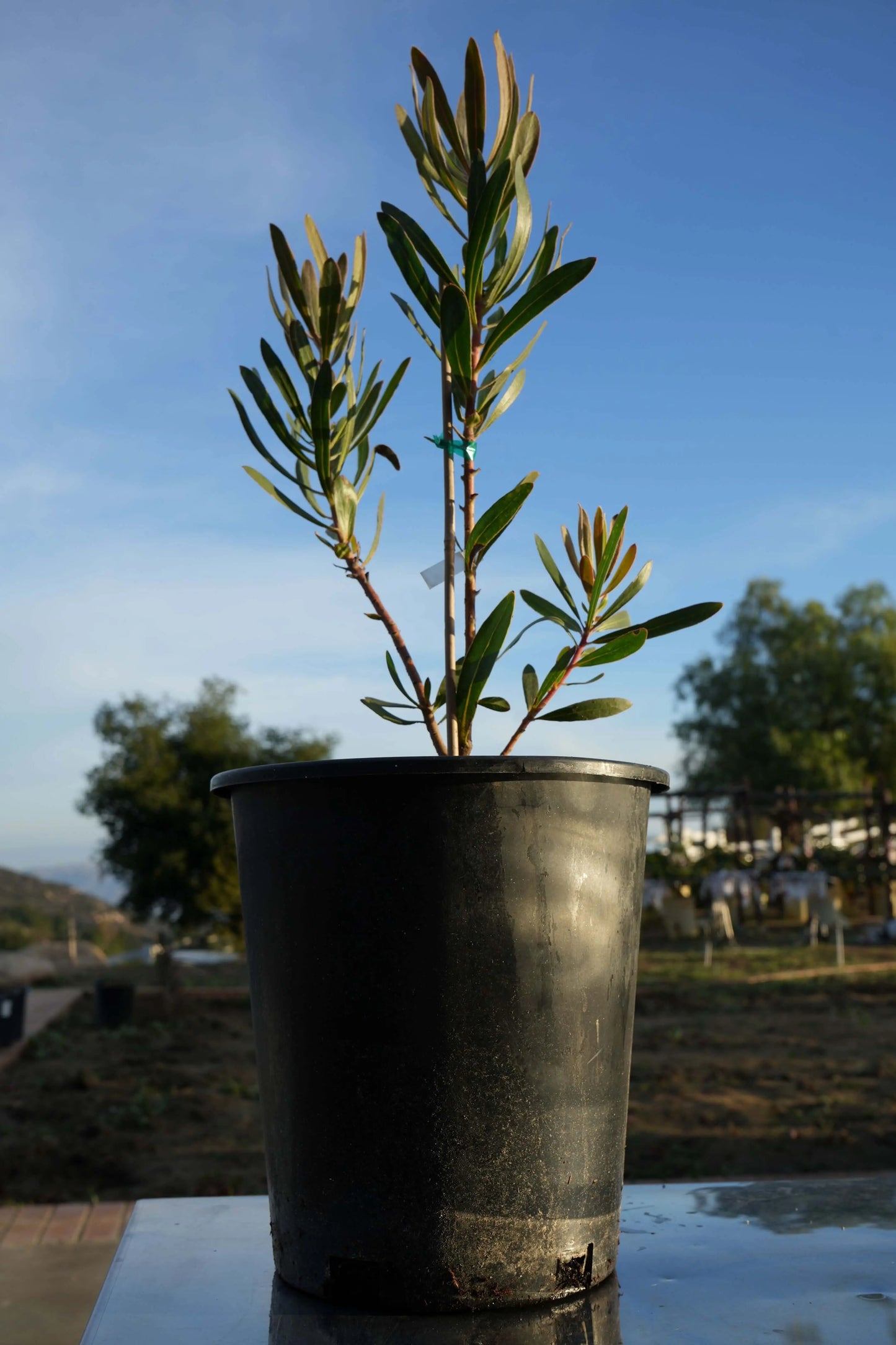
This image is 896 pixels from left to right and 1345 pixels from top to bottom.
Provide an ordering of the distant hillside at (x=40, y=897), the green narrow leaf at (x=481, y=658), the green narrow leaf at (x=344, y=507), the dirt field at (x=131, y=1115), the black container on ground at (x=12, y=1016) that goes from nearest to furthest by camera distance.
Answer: the green narrow leaf at (x=481, y=658)
the green narrow leaf at (x=344, y=507)
the dirt field at (x=131, y=1115)
the black container on ground at (x=12, y=1016)
the distant hillside at (x=40, y=897)

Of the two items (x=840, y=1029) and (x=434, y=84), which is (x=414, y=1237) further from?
(x=840, y=1029)

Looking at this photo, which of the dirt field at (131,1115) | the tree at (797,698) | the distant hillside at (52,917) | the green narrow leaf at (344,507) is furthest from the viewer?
the tree at (797,698)

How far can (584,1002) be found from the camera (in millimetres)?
900

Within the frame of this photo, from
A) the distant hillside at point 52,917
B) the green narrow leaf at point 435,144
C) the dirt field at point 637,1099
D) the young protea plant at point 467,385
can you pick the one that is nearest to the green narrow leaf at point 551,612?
the young protea plant at point 467,385

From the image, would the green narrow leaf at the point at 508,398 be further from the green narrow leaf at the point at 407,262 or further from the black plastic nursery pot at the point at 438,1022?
the black plastic nursery pot at the point at 438,1022

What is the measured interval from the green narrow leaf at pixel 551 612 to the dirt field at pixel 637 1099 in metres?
3.47

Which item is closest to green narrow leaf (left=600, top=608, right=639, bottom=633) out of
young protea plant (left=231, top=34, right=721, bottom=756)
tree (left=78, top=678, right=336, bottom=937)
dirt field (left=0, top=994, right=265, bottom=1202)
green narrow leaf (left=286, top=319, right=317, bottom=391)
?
young protea plant (left=231, top=34, right=721, bottom=756)

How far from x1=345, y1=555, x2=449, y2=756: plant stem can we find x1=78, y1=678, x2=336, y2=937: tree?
20.7ft

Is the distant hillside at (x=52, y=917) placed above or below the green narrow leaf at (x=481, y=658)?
below

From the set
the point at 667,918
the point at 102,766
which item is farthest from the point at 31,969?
the point at 667,918

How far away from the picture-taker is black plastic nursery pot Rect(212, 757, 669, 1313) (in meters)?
0.85

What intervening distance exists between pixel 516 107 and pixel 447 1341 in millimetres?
1108

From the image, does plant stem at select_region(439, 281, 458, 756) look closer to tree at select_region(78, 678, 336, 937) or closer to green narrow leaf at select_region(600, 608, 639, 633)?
green narrow leaf at select_region(600, 608, 639, 633)

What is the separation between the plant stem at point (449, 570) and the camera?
40.1 inches
